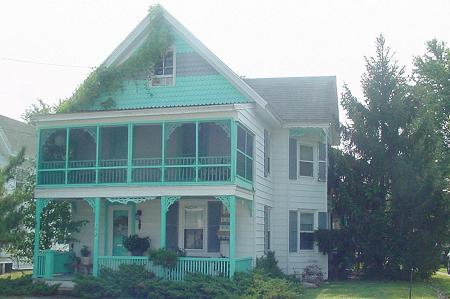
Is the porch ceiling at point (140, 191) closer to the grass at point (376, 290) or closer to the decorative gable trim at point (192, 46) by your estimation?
the decorative gable trim at point (192, 46)

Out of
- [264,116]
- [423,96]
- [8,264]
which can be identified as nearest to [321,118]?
[264,116]

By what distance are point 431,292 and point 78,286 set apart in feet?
39.5

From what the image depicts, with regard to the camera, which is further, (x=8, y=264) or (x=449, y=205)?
(x=8, y=264)

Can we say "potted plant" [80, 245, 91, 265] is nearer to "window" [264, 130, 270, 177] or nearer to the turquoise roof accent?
the turquoise roof accent

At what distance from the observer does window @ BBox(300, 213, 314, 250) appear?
2623 cm

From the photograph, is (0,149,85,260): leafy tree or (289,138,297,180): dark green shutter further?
(289,138,297,180): dark green shutter

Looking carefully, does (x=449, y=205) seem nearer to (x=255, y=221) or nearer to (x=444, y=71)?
(x=255, y=221)

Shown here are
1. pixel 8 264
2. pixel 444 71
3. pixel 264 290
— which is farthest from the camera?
pixel 444 71

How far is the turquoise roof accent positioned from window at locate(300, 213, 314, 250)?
673 cm

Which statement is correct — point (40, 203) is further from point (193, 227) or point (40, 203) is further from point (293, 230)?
point (293, 230)

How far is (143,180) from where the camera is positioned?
21.8m

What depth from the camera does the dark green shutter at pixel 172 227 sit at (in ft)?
76.8

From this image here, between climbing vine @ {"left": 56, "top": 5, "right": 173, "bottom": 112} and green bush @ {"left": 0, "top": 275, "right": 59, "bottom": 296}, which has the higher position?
climbing vine @ {"left": 56, "top": 5, "right": 173, "bottom": 112}

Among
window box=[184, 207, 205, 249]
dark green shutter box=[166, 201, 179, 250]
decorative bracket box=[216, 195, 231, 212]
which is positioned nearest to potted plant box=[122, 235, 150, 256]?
dark green shutter box=[166, 201, 179, 250]
